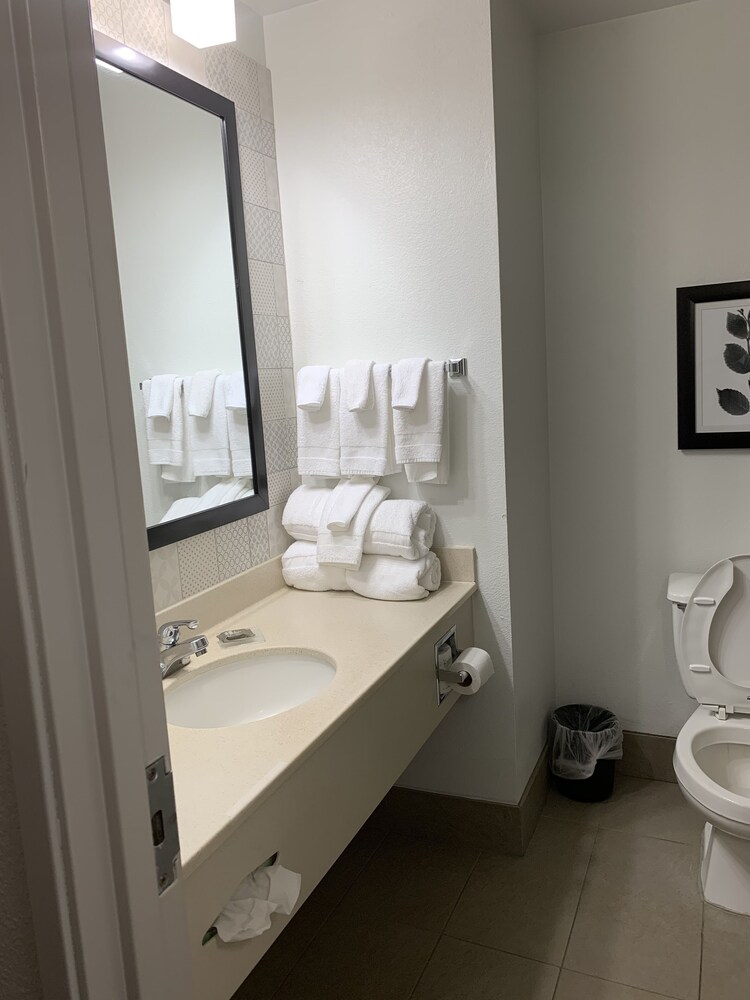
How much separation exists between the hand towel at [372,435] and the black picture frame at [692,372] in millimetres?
920

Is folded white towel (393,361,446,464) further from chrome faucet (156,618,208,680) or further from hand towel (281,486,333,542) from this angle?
chrome faucet (156,618,208,680)

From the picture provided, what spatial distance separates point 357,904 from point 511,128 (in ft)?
6.93

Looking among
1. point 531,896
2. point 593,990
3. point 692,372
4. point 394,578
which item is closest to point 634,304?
point 692,372

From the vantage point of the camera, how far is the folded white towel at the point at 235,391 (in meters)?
2.01

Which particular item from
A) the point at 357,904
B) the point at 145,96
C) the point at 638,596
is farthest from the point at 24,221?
the point at 638,596

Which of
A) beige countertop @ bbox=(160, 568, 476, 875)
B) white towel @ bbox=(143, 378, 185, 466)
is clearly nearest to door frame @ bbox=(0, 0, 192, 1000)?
beige countertop @ bbox=(160, 568, 476, 875)

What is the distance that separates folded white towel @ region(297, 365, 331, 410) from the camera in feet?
7.13

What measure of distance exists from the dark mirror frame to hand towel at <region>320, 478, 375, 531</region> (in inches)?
7.2

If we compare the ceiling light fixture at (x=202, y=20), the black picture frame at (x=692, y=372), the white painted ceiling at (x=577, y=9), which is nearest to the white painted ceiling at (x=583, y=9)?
the white painted ceiling at (x=577, y=9)

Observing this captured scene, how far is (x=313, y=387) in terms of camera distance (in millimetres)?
2182

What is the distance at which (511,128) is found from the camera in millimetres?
2131

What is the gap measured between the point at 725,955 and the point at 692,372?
154 centimetres

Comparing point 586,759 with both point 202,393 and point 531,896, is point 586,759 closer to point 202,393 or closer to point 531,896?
point 531,896

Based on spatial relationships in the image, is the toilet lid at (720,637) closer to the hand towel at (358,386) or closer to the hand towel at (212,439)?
the hand towel at (358,386)
